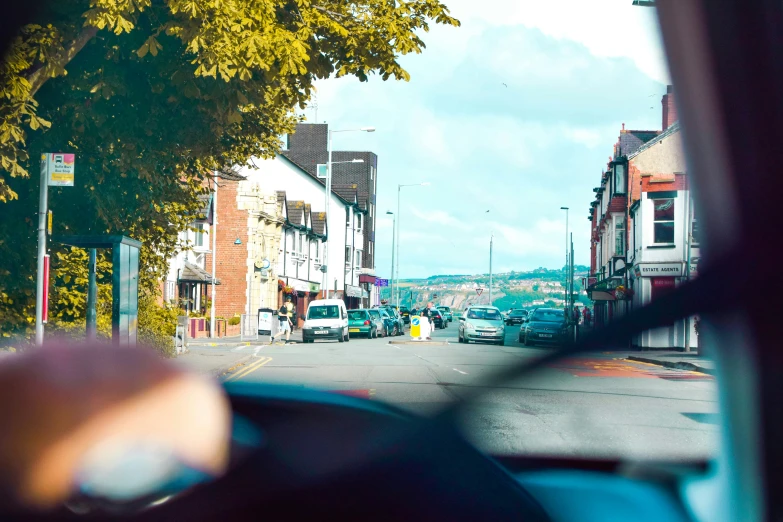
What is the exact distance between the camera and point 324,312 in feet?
138

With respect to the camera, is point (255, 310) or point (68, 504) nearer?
point (68, 504)

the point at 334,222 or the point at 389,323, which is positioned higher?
the point at 334,222

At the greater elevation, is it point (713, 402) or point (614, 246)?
point (614, 246)

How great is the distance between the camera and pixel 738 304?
2.36 ft

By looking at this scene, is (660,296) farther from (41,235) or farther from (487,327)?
(41,235)

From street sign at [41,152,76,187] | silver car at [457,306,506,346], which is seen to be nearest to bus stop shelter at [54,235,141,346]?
street sign at [41,152,76,187]

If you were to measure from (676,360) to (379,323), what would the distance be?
4996 cm

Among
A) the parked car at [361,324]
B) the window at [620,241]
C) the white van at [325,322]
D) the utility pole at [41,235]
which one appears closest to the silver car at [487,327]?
the window at [620,241]

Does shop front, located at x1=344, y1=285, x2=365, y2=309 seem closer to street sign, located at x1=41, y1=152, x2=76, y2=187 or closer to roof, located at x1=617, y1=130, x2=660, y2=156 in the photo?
street sign, located at x1=41, y1=152, x2=76, y2=187

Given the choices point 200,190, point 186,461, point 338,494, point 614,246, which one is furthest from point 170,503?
point 200,190

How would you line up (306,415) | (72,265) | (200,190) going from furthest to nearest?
(200,190) → (72,265) → (306,415)

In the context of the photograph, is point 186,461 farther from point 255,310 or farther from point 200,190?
point 255,310

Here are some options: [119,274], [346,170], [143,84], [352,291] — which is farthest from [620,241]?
[346,170]

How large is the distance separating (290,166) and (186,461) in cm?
7124
